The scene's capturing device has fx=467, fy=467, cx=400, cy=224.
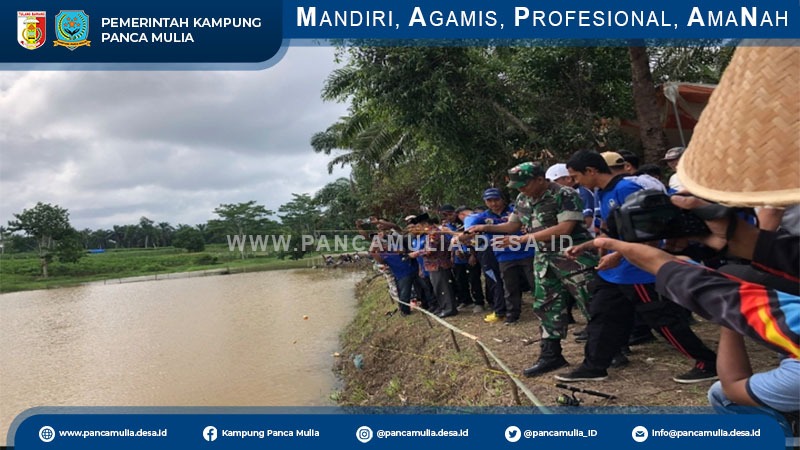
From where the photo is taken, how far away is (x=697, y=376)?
2.61 meters

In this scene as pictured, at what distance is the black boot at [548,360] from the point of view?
304 cm

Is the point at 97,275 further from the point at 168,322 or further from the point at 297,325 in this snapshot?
the point at 297,325

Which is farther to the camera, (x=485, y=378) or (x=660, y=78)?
(x=660, y=78)

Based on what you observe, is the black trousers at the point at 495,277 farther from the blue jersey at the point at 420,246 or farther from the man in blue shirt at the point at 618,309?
the man in blue shirt at the point at 618,309

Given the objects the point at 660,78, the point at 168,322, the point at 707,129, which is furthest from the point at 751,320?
the point at 168,322

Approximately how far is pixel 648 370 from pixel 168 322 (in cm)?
1376

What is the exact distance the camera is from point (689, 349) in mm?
2586

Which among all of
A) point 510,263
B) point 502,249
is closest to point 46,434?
point 502,249

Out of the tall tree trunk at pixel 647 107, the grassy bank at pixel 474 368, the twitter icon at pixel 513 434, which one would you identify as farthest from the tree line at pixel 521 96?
the twitter icon at pixel 513 434

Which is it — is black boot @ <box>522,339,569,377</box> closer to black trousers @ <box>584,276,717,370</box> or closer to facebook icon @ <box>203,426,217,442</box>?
black trousers @ <box>584,276,717,370</box>

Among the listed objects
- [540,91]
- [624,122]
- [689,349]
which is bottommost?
[689,349]

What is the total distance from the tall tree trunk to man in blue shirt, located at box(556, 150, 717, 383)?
11.4 feet

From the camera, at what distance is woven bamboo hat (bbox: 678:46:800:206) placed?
2.88ft

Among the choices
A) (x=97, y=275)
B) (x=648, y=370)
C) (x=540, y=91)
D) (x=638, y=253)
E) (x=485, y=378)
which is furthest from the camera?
(x=97, y=275)
